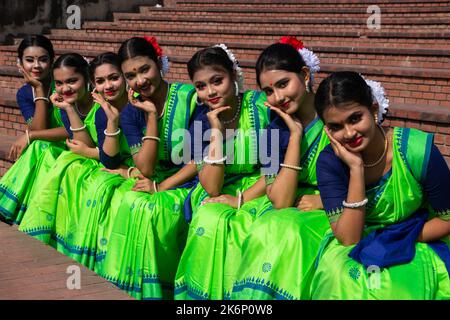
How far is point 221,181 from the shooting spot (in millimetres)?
3580

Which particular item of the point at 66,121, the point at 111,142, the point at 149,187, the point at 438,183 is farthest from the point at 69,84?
the point at 438,183

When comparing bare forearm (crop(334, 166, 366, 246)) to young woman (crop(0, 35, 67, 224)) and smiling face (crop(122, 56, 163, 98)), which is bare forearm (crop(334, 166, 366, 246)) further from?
young woman (crop(0, 35, 67, 224))

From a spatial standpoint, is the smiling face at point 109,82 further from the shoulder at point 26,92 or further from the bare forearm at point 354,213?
the bare forearm at point 354,213

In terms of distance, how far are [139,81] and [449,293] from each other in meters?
2.11

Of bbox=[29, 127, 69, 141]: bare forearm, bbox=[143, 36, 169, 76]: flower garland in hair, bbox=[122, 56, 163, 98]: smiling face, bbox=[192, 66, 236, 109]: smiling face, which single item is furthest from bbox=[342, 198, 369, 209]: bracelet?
bbox=[29, 127, 69, 141]: bare forearm

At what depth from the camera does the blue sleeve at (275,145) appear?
336 centimetres

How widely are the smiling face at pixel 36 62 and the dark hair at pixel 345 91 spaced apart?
9.61ft

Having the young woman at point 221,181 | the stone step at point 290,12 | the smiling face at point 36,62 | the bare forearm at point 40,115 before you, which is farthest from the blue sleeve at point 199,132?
the stone step at point 290,12

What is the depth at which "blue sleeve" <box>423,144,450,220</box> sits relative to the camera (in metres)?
2.71

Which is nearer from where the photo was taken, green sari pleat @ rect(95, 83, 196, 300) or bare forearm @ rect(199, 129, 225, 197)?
bare forearm @ rect(199, 129, 225, 197)

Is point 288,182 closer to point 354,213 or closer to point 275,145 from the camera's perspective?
point 275,145

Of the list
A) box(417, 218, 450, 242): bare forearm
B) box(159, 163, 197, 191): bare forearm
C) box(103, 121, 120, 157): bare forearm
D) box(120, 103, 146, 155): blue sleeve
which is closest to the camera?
box(417, 218, 450, 242): bare forearm

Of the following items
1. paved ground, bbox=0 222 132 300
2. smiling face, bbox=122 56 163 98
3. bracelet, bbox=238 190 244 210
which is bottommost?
paved ground, bbox=0 222 132 300
